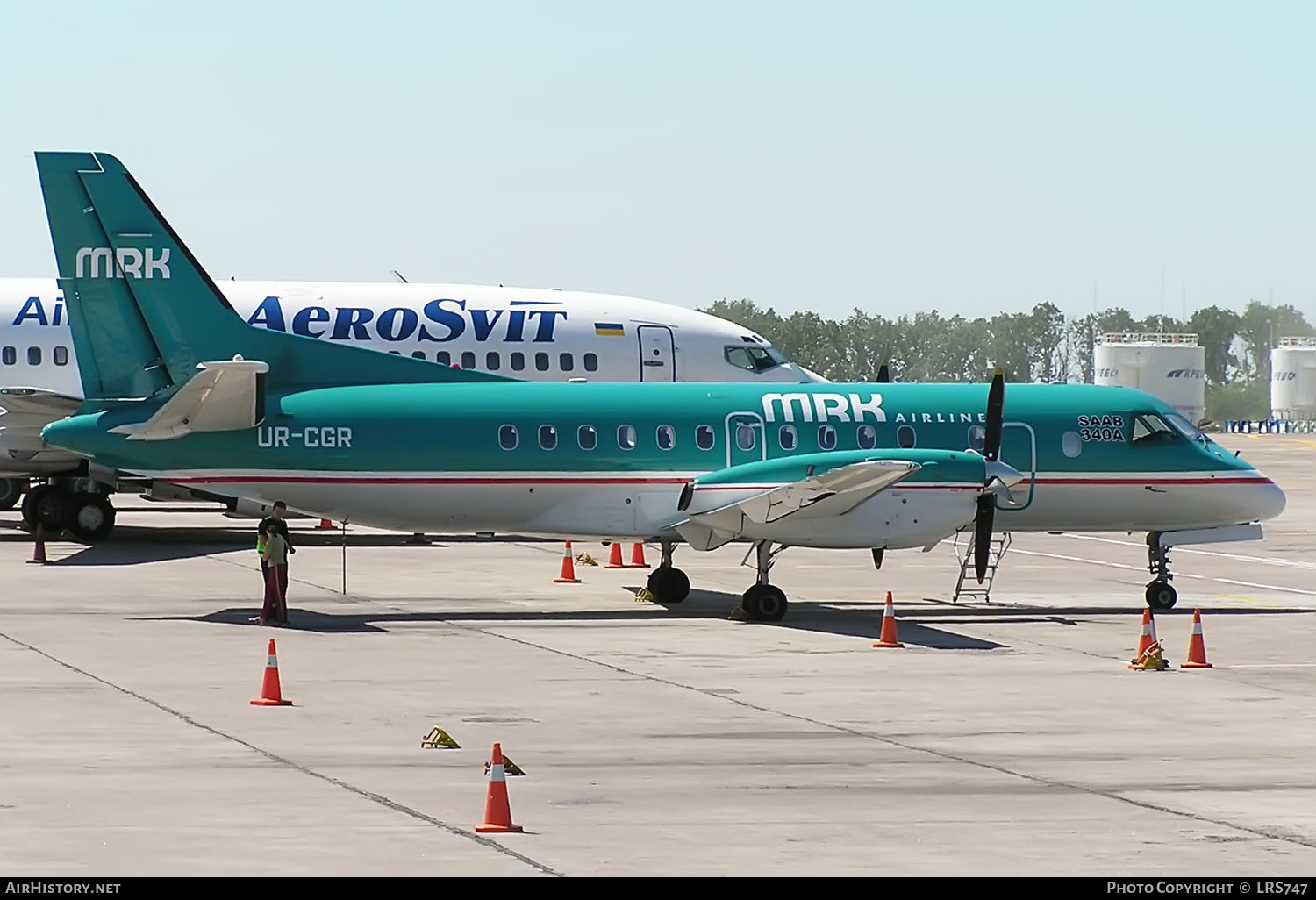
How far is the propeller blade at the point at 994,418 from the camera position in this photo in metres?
26.0

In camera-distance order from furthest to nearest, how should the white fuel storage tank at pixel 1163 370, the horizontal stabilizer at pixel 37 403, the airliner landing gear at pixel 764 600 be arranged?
the white fuel storage tank at pixel 1163 370, the horizontal stabilizer at pixel 37 403, the airliner landing gear at pixel 764 600

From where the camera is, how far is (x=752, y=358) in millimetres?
39312

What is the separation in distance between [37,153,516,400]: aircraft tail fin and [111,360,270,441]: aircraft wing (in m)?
0.95

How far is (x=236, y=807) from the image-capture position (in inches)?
535

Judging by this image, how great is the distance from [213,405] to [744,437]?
24.0ft

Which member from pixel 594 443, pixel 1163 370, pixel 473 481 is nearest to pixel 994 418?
pixel 594 443

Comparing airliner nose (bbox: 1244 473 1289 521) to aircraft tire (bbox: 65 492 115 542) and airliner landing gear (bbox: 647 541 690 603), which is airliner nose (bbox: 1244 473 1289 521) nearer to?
airliner landing gear (bbox: 647 541 690 603)

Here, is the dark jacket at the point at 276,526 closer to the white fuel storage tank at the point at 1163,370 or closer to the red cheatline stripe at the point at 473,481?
the red cheatline stripe at the point at 473,481

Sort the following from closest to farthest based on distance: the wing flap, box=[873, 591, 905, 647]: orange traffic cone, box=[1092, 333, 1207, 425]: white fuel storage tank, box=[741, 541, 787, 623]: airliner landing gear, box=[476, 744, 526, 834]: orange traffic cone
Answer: box=[476, 744, 526, 834]: orange traffic cone < box=[873, 591, 905, 647]: orange traffic cone < the wing flap < box=[741, 541, 787, 623]: airliner landing gear < box=[1092, 333, 1207, 425]: white fuel storage tank

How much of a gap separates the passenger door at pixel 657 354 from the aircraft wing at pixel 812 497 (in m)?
12.0

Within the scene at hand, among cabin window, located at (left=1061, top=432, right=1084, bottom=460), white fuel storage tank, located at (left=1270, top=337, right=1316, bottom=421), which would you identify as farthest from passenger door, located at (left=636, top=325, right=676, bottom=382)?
white fuel storage tank, located at (left=1270, top=337, right=1316, bottom=421)

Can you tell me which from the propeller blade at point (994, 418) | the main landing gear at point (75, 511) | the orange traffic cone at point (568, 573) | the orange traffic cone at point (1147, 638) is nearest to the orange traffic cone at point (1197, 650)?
the orange traffic cone at point (1147, 638)

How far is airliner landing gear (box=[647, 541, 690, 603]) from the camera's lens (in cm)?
2812
